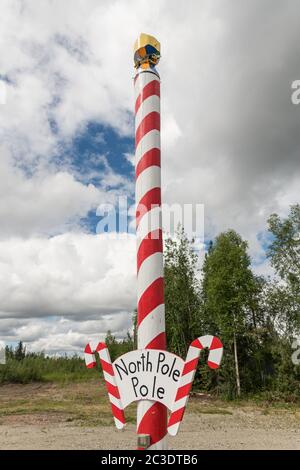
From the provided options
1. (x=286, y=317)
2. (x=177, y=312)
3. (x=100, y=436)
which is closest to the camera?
(x=100, y=436)

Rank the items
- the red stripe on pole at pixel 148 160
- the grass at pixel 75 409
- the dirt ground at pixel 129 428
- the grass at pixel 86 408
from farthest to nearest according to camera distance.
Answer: the grass at pixel 86 408
the grass at pixel 75 409
the dirt ground at pixel 129 428
the red stripe on pole at pixel 148 160

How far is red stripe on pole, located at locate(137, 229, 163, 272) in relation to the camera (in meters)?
3.54

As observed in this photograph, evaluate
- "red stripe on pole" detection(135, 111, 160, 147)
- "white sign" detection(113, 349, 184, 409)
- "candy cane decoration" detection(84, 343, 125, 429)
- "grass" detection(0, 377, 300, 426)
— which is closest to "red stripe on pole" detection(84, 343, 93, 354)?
"candy cane decoration" detection(84, 343, 125, 429)

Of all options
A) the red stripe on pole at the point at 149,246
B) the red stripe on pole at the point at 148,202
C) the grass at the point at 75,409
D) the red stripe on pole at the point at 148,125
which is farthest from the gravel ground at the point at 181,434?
the red stripe on pole at the point at 148,125

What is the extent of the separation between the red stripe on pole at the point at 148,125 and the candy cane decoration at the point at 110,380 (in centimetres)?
A: 191

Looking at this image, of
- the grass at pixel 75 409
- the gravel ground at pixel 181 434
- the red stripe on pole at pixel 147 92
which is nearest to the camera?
the red stripe on pole at pixel 147 92

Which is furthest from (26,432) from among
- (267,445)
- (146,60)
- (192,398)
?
(192,398)

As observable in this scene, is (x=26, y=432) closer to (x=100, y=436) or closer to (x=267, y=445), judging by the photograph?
(x=100, y=436)

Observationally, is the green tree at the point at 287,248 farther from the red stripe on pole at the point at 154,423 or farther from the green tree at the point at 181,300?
the red stripe on pole at the point at 154,423

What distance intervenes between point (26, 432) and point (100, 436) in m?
2.62

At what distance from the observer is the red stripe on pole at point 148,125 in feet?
12.3

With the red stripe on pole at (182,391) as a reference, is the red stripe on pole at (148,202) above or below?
above

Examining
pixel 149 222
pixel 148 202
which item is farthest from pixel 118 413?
pixel 148 202
